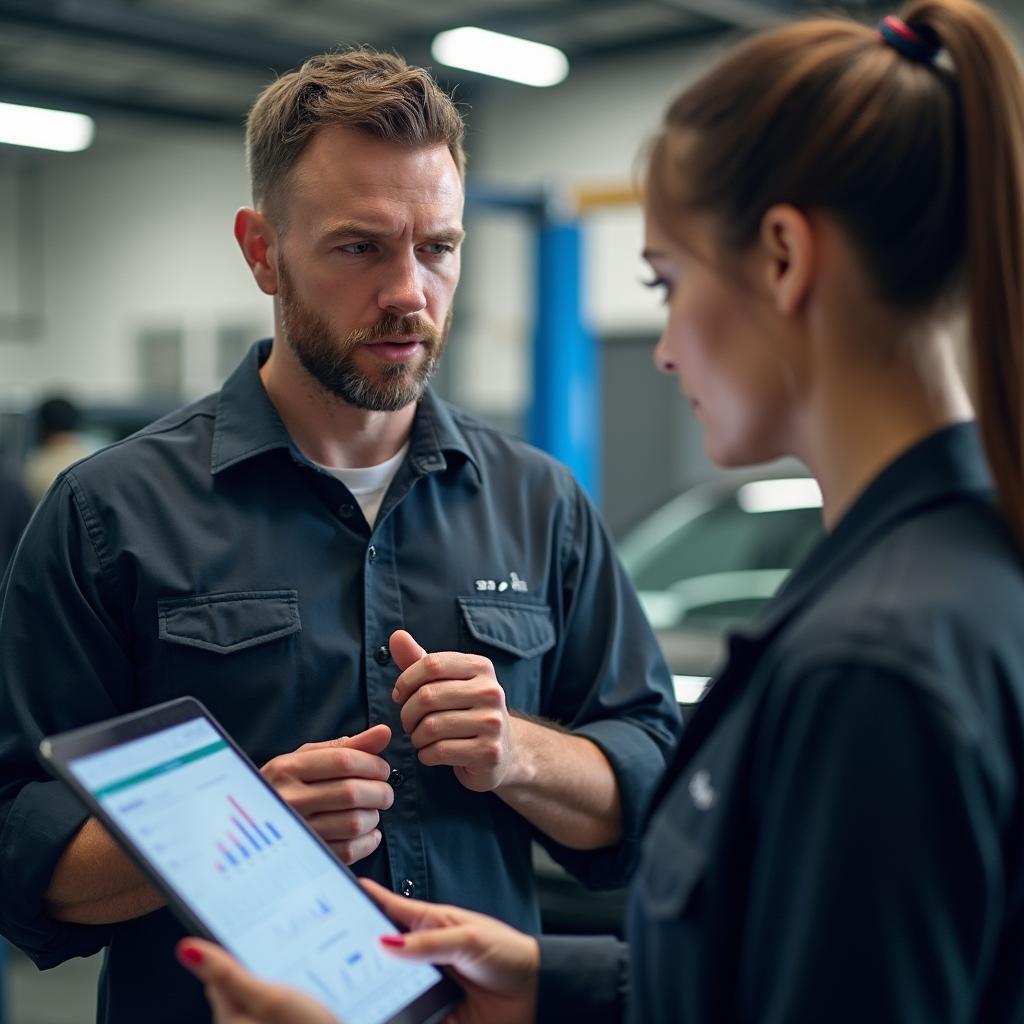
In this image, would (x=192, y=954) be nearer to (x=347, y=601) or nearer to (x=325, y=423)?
(x=347, y=601)

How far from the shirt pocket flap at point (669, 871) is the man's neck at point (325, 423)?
84cm

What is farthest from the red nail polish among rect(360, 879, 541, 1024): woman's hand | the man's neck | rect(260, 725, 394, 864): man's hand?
the man's neck

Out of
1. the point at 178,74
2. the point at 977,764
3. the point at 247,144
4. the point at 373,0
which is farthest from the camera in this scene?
the point at 178,74

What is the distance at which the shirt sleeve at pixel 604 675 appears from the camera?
175 centimetres

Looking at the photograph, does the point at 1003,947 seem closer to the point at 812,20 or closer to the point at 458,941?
the point at 458,941

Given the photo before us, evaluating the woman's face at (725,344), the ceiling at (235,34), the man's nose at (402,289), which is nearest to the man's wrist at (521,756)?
the man's nose at (402,289)

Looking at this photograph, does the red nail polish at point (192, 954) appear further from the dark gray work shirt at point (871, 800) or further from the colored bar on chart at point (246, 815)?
the dark gray work shirt at point (871, 800)

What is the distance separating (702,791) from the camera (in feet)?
3.12

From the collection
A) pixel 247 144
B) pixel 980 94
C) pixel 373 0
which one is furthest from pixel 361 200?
pixel 373 0

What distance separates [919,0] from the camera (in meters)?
1.00

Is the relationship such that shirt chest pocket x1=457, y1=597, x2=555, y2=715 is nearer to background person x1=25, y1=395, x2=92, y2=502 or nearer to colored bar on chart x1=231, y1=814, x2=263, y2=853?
colored bar on chart x1=231, y1=814, x2=263, y2=853

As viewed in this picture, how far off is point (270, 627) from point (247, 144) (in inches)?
26.6

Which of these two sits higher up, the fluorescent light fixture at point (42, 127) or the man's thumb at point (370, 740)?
the fluorescent light fixture at point (42, 127)

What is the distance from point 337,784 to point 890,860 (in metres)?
0.74
